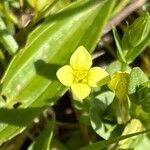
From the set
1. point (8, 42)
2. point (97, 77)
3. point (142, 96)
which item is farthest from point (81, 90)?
point (8, 42)

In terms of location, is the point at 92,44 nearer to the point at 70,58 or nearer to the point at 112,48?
the point at 70,58

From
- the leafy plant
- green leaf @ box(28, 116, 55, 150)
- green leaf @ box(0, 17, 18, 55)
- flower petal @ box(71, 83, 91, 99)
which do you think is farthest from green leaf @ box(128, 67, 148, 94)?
green leaf @ box(0, 17, 18, 55)

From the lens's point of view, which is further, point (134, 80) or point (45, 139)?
point (45, 139)

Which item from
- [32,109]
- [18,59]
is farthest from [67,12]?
[32,109]

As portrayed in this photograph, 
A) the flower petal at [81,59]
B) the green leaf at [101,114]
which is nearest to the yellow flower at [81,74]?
the flower petal at [81,59]

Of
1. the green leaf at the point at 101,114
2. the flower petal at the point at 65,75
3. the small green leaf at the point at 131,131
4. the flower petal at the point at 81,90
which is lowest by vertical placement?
the small green leaf at the point at 131,131

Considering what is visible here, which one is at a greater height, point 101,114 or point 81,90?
point 81,90

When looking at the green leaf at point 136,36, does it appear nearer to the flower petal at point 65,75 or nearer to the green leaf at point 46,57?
the green leaf at point 46,57

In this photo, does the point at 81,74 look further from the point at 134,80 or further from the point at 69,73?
the point at 134,80
